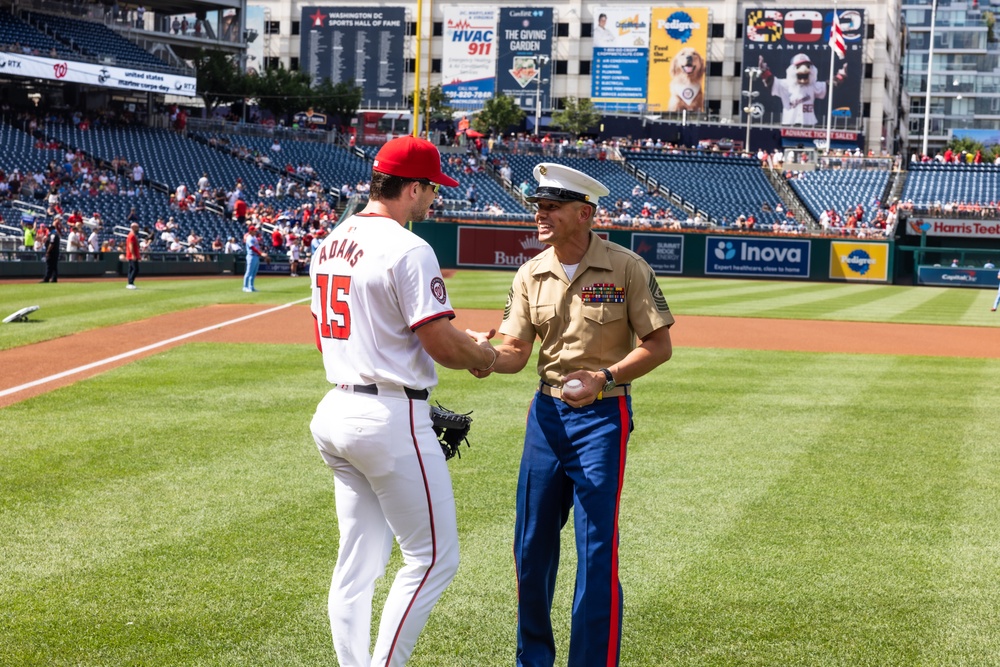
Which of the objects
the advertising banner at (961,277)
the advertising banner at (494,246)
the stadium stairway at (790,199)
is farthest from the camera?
the stadium stairway at (790,199)

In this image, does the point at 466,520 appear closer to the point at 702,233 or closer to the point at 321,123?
the point at 702,233

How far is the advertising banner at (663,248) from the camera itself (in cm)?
4450

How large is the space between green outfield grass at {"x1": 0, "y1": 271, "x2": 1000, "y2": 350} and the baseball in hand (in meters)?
13.7

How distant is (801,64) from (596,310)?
238 feet

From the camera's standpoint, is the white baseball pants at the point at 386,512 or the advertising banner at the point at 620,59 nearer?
the white baseball pants at the point at 386,512

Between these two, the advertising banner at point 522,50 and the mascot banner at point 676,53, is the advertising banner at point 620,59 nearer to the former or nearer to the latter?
the mascot banner at point 676,53

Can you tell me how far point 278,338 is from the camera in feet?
58.8

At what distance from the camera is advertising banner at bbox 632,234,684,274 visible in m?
44.5

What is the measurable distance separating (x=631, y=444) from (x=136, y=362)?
766 cm

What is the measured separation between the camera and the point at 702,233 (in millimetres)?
44312

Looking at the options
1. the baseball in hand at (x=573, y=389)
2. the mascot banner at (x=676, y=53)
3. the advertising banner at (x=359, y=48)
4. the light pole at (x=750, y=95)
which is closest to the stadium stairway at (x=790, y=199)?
the light pole at (x=750, y=95)

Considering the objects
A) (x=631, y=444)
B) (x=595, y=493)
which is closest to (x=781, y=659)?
(x=595, y=493)

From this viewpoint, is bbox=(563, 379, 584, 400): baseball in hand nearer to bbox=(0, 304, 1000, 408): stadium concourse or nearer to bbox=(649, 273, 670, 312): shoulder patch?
bbox=(649, 273, 670, 312): shoulder patch

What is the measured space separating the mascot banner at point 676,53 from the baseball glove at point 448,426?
7119 cm
